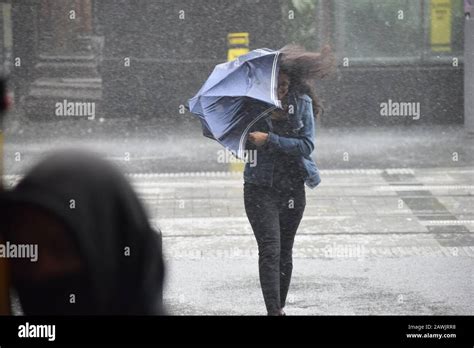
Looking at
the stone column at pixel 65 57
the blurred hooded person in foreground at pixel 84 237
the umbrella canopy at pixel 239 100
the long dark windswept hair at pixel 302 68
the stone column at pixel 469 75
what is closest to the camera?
the blurred hooded person in foreground at pixel 84 237

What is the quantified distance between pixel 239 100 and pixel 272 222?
0.71 metres

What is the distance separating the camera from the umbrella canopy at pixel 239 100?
5355 millimetres

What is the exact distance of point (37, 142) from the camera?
1199 cm

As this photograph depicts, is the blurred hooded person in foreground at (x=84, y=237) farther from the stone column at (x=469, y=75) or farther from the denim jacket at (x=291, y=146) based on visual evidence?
the stone column at (x=469, y=75)

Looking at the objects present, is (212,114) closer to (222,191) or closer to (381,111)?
(222,191)

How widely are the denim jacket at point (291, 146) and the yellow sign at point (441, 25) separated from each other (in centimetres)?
917

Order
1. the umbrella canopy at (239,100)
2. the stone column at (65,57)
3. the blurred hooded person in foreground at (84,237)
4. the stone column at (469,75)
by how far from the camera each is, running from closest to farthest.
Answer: the blurred hooded person in foreground at (84,237) < the umbrella canopy at (239,100) < the stone column at (469,75) < the stone column at (65,57)

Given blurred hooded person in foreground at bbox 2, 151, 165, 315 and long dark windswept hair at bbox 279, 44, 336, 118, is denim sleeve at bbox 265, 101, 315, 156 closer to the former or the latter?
long dark windswept hair at bbox 279, 44, 336, 118

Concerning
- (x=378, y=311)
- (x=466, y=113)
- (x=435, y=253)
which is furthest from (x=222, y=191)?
(x=466, y=113)

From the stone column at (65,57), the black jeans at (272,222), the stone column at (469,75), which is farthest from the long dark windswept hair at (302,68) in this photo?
the stone column at (65,57)

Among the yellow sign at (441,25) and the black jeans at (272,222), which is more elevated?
the yellow sign at (441,25)

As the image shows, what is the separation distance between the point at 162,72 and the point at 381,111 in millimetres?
3314

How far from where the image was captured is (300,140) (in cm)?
546

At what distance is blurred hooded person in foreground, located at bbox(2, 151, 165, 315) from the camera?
1581mm
